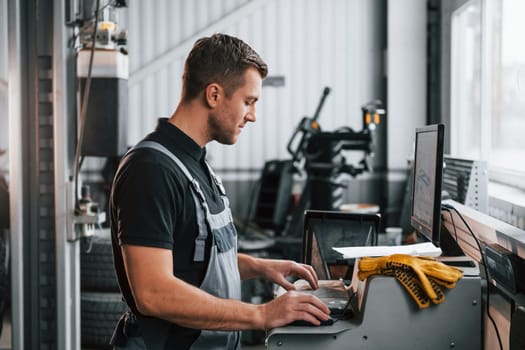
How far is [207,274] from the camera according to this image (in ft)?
5.59

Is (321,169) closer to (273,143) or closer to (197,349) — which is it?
(273,143)

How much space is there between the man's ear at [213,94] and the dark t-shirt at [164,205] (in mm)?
109

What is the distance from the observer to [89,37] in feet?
10.0

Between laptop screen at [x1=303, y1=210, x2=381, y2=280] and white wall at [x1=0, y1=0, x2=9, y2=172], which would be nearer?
laptop screen at [x1=303, y1=210, x2=381, y2=280]

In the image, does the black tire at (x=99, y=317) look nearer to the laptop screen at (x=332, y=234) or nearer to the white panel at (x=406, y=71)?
the laptop screen at (x=332, y=234)

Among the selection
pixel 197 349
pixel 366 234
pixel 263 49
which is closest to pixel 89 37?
pixel 366 234

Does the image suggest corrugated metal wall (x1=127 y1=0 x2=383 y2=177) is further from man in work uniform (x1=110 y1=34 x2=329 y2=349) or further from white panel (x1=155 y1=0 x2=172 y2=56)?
man in work uniform (x1=110 y1=34 x2=329 y2=349)

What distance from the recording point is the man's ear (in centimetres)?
173

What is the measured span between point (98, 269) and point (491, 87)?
2545mm

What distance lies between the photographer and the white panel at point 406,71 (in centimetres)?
557

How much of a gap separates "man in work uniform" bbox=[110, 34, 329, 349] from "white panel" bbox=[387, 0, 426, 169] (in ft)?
12.9

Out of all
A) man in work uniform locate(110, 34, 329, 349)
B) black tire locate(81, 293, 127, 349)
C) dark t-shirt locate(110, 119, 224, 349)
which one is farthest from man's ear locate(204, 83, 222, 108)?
black tire locate(81, 293, 127, 349)

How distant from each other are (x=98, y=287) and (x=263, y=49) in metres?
2.56

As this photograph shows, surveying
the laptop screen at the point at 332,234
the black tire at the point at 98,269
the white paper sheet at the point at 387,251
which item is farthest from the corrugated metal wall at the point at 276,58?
the white paper sheet at the point at 387,251
